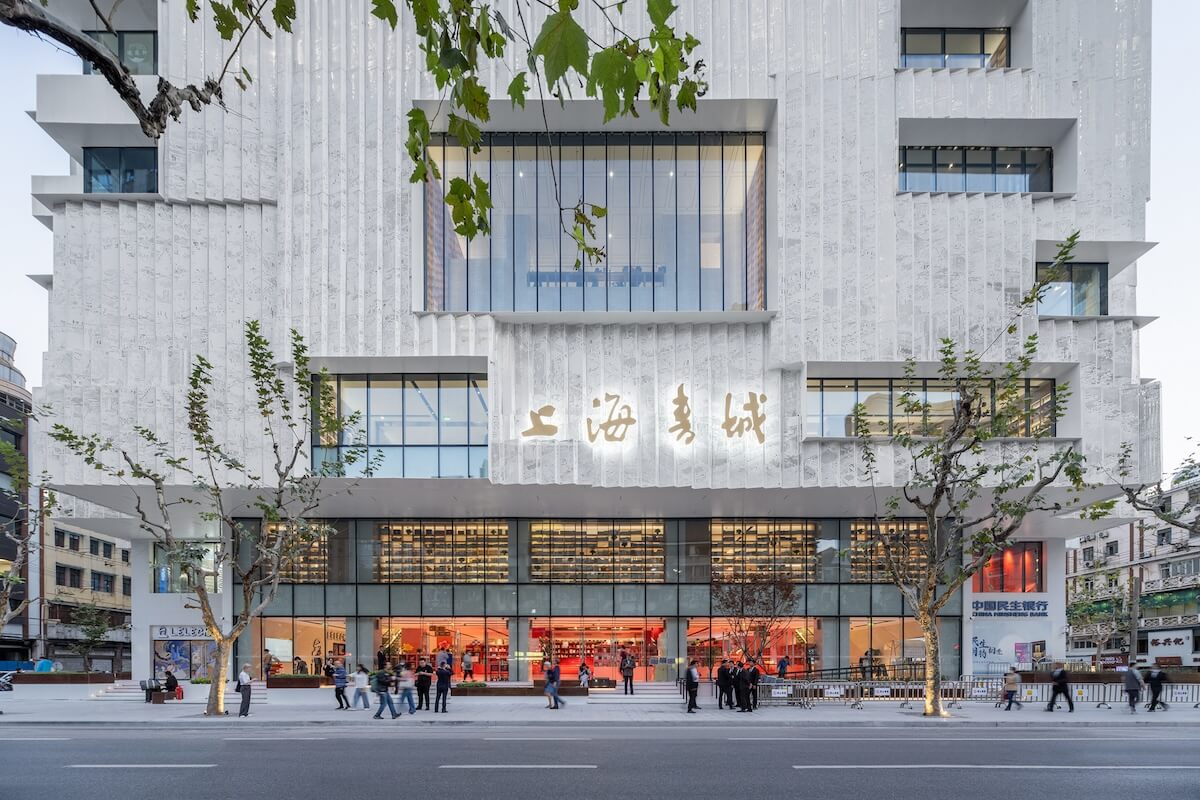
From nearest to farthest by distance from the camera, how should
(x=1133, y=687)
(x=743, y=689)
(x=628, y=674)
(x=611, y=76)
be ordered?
(x=611, y=76) < (x=743, y=689) < (x=1133, y=687) < (x=628, y=674)

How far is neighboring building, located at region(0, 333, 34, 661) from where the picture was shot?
52.9 meters

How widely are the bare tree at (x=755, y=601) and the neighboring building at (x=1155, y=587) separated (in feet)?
112

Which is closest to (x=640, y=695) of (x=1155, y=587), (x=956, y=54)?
(x=956, y=54)

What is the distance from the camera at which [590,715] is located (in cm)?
2183

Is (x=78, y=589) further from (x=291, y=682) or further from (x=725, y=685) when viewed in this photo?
(x=725, y=685)

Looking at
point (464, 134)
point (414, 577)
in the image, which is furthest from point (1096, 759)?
A: point (414, 577)

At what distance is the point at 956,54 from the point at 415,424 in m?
22.2

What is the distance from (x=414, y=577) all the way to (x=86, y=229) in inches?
629

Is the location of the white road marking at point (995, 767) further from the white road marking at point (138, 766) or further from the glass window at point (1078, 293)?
the glass window at point (1078, 293)

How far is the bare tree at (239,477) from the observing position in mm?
21719

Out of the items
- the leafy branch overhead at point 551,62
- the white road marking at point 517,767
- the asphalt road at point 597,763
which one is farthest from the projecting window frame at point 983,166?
the leafy branch overhead at point 551,62

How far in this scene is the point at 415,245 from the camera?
2731cm

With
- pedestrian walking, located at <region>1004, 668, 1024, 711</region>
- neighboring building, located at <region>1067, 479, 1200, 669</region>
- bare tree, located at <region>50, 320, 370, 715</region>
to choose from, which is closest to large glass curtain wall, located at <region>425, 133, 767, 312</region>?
bare tree, located at <region>50, 320, 370, 715</region>

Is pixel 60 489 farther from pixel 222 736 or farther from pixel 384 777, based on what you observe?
pixel 384 777
